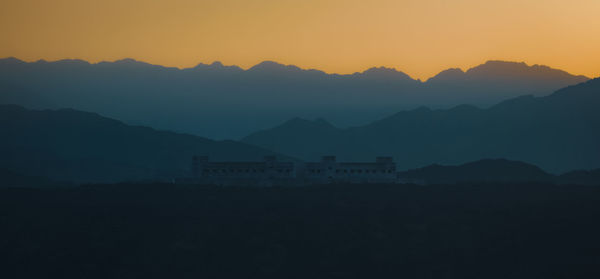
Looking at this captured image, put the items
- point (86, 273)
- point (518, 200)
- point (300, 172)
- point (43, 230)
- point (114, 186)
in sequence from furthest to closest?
point (114, 186) → point (300, 172) → point (518, 200) → point (43, 230) → point (86, 273)

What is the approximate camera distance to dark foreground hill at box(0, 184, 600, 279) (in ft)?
387

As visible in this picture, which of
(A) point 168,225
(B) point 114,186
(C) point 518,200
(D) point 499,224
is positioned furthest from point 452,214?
(B) point 114,186

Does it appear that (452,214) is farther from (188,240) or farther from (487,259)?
(188,240)

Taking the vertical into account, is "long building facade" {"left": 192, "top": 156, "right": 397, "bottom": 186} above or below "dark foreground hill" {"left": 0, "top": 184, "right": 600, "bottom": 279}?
above

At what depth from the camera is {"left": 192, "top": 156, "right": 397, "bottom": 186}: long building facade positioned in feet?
520

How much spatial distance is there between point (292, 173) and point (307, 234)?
2909 centimetres

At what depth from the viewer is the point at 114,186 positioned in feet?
595

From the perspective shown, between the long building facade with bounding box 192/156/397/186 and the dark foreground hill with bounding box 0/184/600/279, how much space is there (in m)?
2.47

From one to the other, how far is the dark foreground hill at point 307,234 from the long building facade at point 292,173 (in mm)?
2467

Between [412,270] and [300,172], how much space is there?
50.7 m

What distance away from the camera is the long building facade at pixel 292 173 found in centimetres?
15838

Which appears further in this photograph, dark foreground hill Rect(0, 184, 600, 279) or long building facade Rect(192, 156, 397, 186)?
long building facade Rect(192, 156, 397, 186)

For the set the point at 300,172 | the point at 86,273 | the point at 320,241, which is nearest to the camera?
the point at 86,273

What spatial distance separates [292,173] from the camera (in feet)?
522
